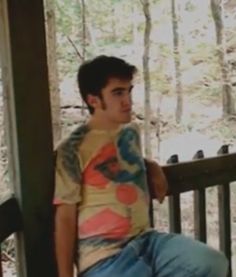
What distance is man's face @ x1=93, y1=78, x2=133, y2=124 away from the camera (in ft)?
6.51

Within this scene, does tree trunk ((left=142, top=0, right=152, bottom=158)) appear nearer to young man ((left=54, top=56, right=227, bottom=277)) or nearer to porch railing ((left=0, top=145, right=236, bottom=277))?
porch railing ((left=0, top=145, right=236, bottom=277))

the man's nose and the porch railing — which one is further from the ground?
the man's nose

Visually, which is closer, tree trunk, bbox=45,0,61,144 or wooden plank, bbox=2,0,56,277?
wooden plank, bbox=2,0,56,277

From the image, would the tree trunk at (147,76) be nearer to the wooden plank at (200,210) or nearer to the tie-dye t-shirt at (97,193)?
the wooden plank at (200,210)

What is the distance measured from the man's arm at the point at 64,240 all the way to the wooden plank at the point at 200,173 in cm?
60

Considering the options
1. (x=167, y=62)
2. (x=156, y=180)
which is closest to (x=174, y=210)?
(x=156, y=180)

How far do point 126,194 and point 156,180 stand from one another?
29cm

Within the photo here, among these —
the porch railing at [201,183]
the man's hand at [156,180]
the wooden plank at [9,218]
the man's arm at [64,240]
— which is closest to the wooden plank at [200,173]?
the porch railing at [201,183]

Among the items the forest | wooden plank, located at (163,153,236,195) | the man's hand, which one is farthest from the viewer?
the forest

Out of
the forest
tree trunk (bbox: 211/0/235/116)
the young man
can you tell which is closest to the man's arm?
the young man

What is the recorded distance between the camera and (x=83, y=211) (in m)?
1.99

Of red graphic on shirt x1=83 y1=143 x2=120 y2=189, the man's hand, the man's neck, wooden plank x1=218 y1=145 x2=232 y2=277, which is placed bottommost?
wooden plank x1=218 y1=145 x2=232 y2=277

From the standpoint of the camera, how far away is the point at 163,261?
1.98 m

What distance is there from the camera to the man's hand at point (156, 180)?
227 cm
